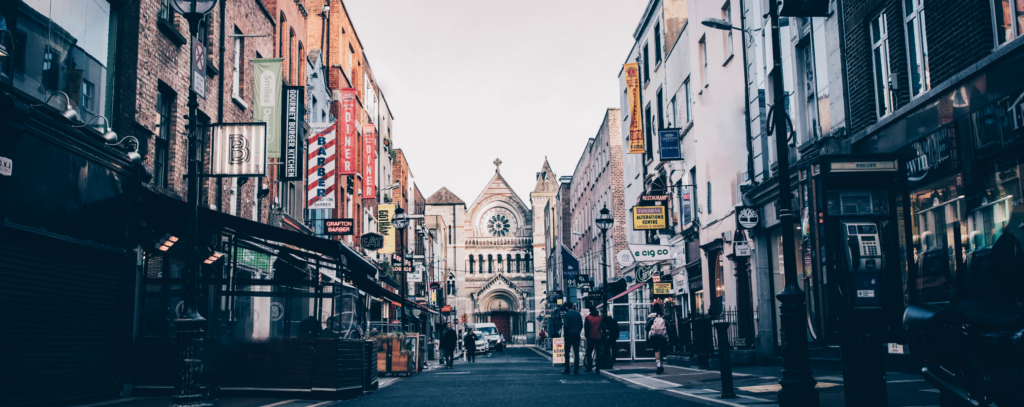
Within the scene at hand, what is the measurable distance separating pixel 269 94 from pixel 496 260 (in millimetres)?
72534

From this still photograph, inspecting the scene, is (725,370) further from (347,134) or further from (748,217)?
(347,134)

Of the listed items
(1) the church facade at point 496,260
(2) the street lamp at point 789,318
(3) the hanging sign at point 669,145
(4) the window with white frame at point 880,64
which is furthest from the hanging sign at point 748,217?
(1) the church facade at point 496,260

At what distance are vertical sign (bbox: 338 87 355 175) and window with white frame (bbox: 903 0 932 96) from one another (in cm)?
2141

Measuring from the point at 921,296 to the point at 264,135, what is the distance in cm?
1198

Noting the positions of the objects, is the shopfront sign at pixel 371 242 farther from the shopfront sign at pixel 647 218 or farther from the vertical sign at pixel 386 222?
the vertical sign at pixel 386 222

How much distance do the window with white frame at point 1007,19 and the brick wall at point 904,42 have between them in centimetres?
9

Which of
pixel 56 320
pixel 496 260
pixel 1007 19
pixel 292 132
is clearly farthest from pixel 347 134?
pixel 496 260

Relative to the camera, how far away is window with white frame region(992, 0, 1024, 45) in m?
9.97

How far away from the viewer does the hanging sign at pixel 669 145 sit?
27.3 metres

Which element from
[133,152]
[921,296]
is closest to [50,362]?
[133,152]

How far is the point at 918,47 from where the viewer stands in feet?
41.6

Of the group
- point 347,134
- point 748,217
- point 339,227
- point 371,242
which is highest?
point 347,134

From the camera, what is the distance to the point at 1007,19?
1020cm

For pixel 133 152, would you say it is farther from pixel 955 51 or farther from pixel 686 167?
pixel 686 167
